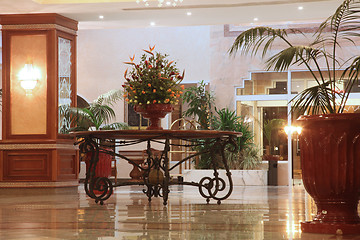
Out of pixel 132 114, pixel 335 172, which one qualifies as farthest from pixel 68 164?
pixel 335 172

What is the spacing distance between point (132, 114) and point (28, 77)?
6058 mm

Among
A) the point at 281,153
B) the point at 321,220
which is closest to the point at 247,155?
the point at 281,153

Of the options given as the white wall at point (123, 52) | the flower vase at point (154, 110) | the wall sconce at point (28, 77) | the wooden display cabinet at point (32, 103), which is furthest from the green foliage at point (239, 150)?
the flower vase at point (154, 110)

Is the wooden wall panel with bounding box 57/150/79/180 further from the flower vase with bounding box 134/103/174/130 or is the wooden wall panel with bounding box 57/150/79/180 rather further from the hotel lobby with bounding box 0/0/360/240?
the flower vase with bounding box 134/103/174/130

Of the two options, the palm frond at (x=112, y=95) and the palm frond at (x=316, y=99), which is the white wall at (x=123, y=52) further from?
the palm frond at (x=316, y=99)

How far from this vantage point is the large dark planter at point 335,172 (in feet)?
10.5

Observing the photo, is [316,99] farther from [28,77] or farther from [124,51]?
[124,51]

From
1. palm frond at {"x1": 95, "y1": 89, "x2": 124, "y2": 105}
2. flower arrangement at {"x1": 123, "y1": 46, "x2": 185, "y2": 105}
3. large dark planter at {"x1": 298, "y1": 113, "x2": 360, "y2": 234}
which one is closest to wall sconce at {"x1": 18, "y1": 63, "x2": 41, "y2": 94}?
palm frond at {"x1": 95, "y1": 89, "x2": 124, "y2": 105}

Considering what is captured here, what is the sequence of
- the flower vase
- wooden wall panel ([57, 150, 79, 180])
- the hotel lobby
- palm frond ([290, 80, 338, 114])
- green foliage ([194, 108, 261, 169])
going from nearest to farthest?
palm frond ([290, 80, 338, 114]) < the hotel lobby < the flower vase < wooden wall panel ([57, 150, 79, 180]) < green foliage ([194, 108, 261, 169])

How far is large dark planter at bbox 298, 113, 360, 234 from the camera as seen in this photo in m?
3.20

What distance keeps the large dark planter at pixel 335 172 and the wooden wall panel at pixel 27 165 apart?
22.8 feet

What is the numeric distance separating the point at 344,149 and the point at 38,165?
7.23m

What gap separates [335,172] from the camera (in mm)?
3203

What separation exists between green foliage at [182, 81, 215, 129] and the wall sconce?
4588 mm
